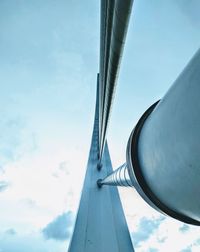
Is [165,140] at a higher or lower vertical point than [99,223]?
lower

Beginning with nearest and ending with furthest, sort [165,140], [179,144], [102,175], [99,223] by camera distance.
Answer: [179,144] → [165,140] → [99,223] → [102,175]

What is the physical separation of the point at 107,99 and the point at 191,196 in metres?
4.41

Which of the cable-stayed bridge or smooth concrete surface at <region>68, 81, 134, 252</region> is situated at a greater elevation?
smooth concrete surface at <region>68, 81, 134, 252</region>

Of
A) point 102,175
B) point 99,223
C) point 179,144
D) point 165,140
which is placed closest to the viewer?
point 179,144

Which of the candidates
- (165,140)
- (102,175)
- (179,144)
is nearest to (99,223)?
(102,175)

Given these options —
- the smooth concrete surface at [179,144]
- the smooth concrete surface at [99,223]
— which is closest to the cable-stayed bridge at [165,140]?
the smooth concrete surface at [179,144]

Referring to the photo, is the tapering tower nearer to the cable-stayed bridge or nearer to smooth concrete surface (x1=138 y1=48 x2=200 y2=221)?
the cable-stayed bridge

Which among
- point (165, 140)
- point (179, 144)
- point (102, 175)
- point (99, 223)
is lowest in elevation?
point (179, 144)

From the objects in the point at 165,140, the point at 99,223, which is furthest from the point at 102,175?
the point at 165,140

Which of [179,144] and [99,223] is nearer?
[179,144]

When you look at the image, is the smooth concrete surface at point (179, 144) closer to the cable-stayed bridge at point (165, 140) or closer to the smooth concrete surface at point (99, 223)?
the cable-stayed bridge at point (165, 140)

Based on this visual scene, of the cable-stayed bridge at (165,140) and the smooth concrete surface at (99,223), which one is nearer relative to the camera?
the cable-stayed bridge at (165,140)

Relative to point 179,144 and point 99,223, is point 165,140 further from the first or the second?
point 99,223

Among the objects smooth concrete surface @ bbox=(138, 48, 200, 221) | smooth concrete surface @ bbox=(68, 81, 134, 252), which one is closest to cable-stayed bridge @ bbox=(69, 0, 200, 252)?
smooth concrete surface @ bbox=(138, 48, 200, 221)
